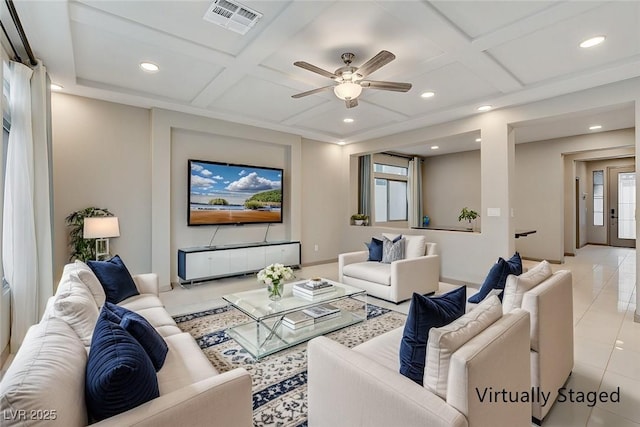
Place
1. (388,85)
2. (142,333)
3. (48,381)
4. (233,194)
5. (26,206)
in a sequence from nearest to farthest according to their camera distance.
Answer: (48,381)
(142,333)
(26,206)
(388,85)
(233,194)

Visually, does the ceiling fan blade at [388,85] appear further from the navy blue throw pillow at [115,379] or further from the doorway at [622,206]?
the doorway at [622,206]

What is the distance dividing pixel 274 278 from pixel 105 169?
3165 mm

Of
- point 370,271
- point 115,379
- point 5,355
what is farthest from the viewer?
point 370,271

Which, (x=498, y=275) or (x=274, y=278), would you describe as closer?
(x=498, y=275)

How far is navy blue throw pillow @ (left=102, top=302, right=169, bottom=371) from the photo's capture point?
1.47 m

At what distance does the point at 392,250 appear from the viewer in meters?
4.60

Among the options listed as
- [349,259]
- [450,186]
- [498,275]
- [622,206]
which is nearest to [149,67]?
[349,259]

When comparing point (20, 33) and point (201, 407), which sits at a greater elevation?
point (20, 33)

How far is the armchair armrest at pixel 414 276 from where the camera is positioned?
13.0 ft

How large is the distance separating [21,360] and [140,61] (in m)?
3.12

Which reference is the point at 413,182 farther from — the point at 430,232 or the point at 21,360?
the point at 21,360

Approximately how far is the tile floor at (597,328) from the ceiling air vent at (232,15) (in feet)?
10.3

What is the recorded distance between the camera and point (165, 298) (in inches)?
168

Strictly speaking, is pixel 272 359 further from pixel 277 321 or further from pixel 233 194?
pixel 233 194
